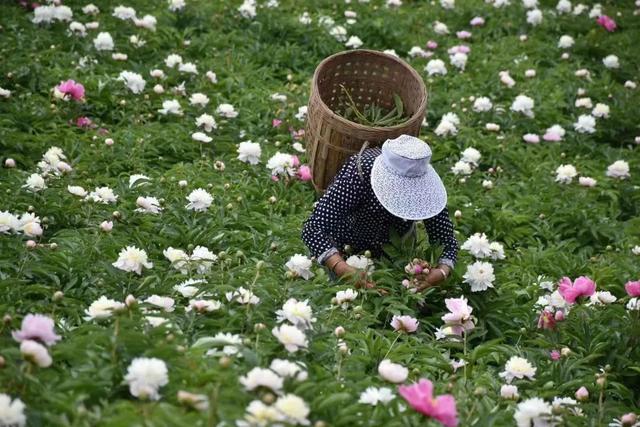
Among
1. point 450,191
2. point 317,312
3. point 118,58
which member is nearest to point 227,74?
point 118,58

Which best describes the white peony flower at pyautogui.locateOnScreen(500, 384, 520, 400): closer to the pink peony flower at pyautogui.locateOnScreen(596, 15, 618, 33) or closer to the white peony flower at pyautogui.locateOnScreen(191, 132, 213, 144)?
the white peony flower at pyautogui.locateOnScreen(191, 132, 213, 144)

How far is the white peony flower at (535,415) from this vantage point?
2.06 meters

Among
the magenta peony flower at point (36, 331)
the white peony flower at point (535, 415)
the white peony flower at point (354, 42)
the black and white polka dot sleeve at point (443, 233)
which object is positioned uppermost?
the magenta peony flower at point (36, 331)

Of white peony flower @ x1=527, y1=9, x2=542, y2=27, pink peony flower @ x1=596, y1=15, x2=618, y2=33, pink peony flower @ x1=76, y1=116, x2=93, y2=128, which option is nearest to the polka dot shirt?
pink peony flower @ x1=76, y1=116, x2=93, y2=128

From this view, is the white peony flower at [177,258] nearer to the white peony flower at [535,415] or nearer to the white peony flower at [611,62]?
the white peony flower at [535,415]

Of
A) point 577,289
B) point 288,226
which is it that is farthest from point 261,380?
point 288,226

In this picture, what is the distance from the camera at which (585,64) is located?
5.55 metres

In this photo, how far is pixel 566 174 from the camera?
13.4 feet

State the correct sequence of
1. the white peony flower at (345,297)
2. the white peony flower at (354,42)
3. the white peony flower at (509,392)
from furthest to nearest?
the white peony flower at (354,42) → the white peony flower at (345,297) → the white peony flower at (509,392)

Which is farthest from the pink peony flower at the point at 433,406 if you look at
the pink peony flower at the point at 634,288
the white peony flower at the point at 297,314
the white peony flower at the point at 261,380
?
the pink peony flower at the point at 634,288

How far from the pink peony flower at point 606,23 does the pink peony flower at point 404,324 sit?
405 cm

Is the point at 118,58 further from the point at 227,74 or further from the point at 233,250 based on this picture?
the point at 233,250

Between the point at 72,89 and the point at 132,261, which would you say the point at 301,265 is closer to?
the point at 132,261

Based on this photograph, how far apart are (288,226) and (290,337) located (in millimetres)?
1451
